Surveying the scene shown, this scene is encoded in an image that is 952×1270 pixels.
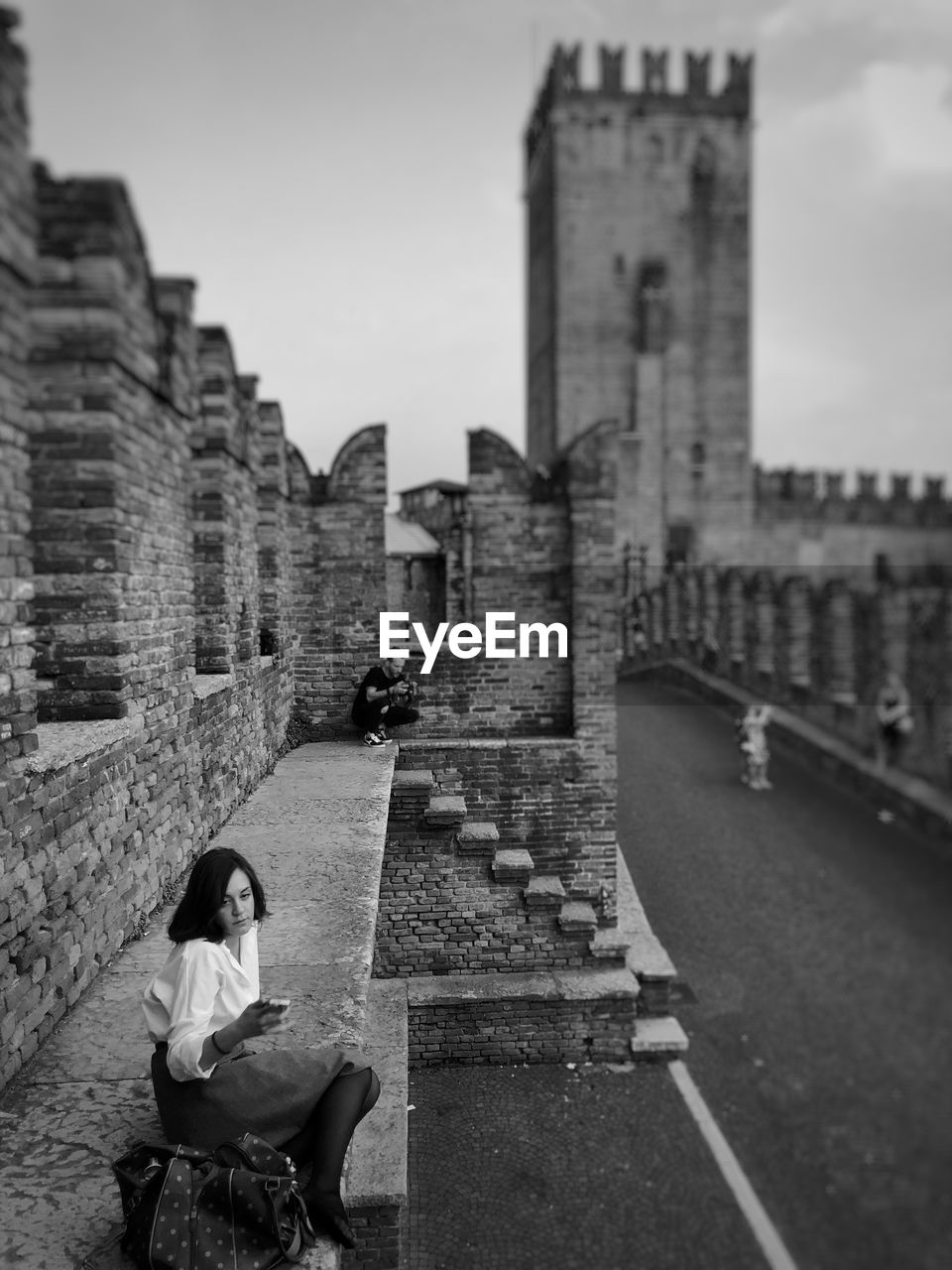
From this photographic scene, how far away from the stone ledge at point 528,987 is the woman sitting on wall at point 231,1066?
5268 mm

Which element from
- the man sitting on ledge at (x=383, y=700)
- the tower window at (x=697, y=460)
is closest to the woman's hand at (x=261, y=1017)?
the man sitting on ledge at (x=383, y=700)

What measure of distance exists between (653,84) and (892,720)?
28.8 metres

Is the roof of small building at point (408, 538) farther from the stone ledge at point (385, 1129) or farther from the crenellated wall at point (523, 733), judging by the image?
the stone ledge at point (385, 1129)

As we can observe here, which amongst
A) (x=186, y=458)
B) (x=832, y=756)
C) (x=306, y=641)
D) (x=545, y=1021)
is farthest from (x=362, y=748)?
(x=832, y=756)

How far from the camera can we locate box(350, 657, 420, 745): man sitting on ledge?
8.41 meters

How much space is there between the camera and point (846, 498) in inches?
1347

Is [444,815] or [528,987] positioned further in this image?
[528,987]

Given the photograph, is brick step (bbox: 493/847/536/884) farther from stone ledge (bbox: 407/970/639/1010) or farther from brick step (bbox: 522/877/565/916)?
stone ledge (bbox: 407/970/639/1010)

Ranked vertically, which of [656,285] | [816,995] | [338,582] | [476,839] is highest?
[656,285]

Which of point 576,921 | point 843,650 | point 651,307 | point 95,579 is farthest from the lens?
point 651,307

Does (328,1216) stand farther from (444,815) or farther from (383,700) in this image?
(383,700)

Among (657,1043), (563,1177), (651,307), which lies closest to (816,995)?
(657,1043)

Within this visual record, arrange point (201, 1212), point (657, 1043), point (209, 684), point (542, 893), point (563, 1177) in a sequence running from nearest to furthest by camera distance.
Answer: point (201, 1212)
point (209, 684)
point (563, 1177)
point (657, 1043)
point (542, 893)

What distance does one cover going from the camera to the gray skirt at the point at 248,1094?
2.47 meters
